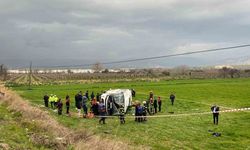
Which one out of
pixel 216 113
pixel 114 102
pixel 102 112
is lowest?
pixel 216 113

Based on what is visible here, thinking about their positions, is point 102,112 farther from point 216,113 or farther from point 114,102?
point 216,113

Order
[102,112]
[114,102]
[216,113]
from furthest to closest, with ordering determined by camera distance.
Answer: [114,102] → [216,113] → [102,112]

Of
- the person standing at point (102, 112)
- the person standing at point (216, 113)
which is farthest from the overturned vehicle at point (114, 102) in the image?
the person standing at point (216, 113)

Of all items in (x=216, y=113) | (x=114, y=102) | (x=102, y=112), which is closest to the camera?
(x=102, y=112)

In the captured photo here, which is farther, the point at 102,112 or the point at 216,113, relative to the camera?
the point at 216,113

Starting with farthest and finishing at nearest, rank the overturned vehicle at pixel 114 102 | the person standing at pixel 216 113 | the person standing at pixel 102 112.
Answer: the overturned vehicle at pixel 114 102
the person standing at pixel 216 113
the person standing at pixel 102 112

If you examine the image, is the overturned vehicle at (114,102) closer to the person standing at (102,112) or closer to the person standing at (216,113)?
the person standing at (102,112)

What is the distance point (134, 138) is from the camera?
26500 millimetres

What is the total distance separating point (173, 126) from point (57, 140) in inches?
680

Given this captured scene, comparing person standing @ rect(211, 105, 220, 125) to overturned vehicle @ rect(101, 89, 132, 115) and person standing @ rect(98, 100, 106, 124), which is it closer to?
overturned vehicle @ rect(101, 89, 132, 115)

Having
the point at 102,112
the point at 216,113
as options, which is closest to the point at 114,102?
the point at 102,112

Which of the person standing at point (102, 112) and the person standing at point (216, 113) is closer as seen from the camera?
the person standing at point (102, 112)

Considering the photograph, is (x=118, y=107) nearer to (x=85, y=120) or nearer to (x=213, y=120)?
(x=85, y=120)

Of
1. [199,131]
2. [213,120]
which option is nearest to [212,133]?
[199,131]
